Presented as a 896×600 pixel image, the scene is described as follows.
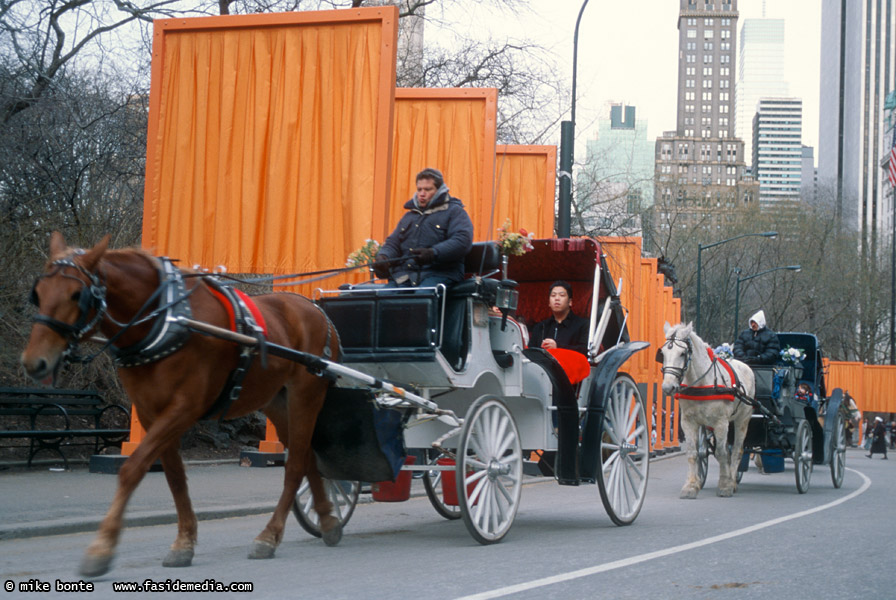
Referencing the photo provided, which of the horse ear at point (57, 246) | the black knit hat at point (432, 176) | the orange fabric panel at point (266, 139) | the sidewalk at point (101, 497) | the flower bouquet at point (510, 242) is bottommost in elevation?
the sidewalk at point (101, 497)

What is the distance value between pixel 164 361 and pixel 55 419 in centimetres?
984

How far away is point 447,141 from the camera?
1661 cm

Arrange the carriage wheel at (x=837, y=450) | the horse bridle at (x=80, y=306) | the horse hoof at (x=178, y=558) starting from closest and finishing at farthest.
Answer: the horse bridle at (x=80, y=306) < the horse hoof at (x=178, y=558) < the carriage wheel at (x=837, y=450)

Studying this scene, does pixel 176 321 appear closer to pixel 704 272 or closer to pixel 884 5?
pixel 704 272

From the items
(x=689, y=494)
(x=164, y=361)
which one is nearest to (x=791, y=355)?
(x=689, y=494)

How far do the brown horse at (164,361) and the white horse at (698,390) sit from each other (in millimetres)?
7181

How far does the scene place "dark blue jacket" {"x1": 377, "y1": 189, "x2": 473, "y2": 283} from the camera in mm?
8383

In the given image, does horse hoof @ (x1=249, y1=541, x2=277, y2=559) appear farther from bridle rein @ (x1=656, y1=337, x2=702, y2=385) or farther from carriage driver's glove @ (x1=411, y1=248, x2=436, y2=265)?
bridle rein @ (x1=656, y1=337, x2=702, y2=385)

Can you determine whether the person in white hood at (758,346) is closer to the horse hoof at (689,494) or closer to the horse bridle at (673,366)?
the horse bridle at (673,366)

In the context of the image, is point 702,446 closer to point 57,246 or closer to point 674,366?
point 674,366

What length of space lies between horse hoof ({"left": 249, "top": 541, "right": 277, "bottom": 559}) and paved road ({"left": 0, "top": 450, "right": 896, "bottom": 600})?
0.33ft

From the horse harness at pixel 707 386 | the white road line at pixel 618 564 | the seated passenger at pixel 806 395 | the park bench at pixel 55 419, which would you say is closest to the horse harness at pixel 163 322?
the white road line at pixel 618 564

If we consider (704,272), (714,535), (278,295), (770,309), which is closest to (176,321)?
(278,295)

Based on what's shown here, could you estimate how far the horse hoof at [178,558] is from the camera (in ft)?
21.8
